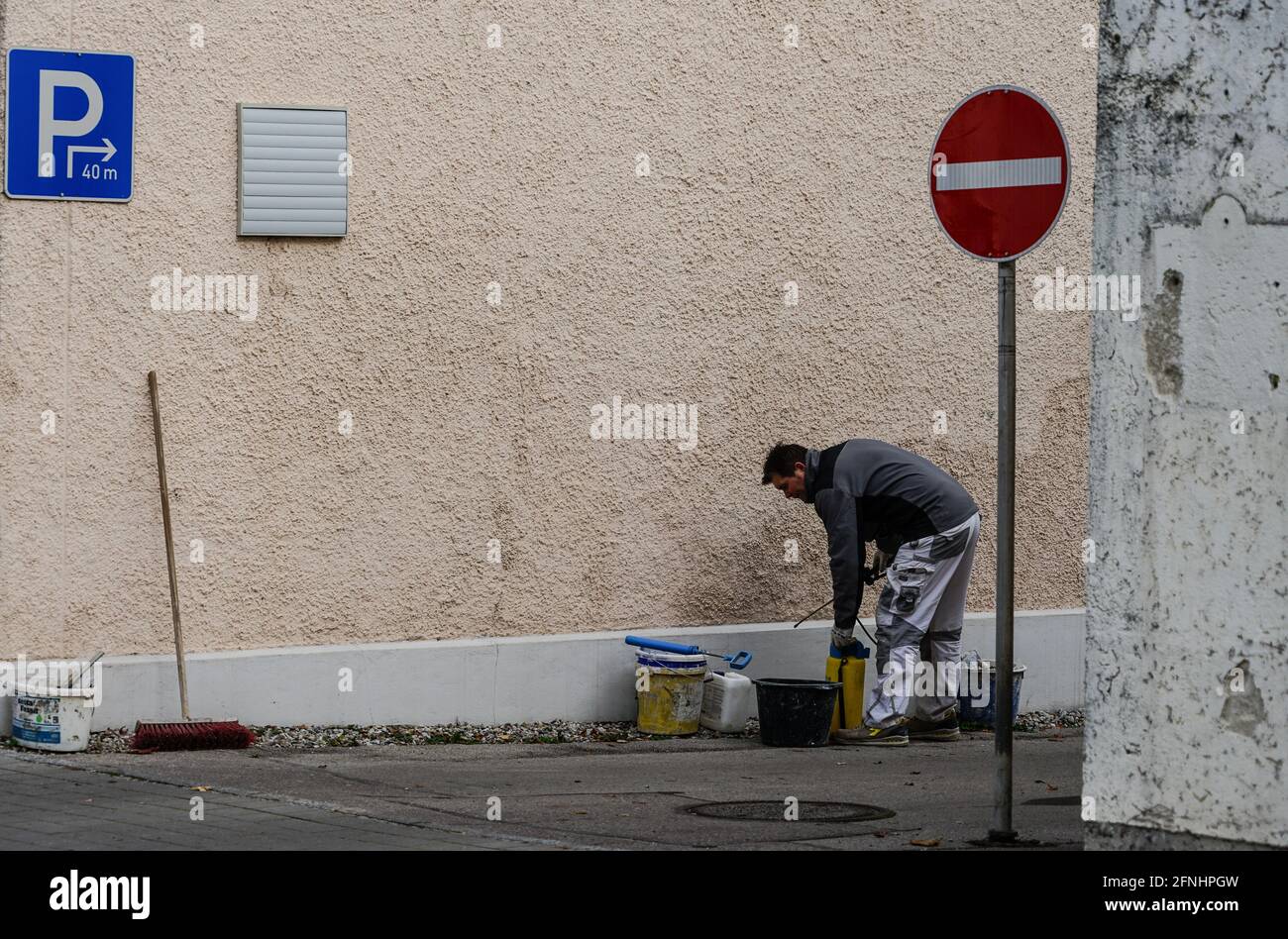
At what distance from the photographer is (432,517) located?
33.3ft

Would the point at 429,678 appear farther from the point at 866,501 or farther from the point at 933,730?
the point at 933,730

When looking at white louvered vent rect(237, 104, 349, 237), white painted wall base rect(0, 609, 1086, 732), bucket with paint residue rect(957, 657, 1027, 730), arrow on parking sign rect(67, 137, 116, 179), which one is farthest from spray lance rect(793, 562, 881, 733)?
arrow on parking sign rect(67, 137, 116, 179)

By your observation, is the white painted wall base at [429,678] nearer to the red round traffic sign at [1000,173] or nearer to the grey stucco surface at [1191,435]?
the red round traffic sign at [1000,173]

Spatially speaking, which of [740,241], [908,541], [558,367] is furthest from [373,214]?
[908,541]

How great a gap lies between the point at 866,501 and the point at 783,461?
1.74ft

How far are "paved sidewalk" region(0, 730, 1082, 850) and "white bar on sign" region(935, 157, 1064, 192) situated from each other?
254 cm

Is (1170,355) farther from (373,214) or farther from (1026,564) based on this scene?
(1026,564)

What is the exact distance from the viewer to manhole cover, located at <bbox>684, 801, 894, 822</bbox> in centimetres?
777

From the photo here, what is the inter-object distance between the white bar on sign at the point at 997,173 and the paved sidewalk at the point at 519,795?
254 centimetres

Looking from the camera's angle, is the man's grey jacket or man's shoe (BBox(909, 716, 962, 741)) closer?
the man's grey jacket

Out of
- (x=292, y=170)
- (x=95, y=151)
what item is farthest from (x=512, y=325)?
(x=95, y=151)

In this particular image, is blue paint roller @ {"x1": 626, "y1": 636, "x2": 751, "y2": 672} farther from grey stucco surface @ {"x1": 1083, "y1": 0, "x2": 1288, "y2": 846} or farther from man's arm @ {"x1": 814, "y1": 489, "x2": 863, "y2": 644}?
grey stucco surface @ {"x1": 1083, "y1": 0, "x2": 1288, "y2": 846}

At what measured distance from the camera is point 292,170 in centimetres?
975
